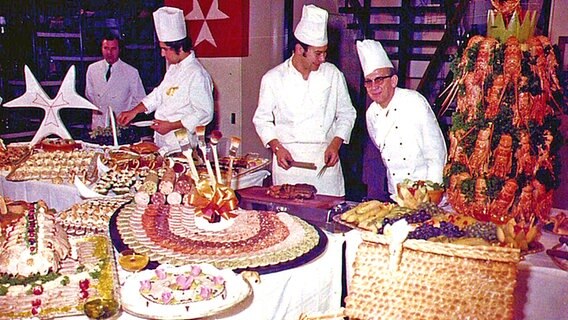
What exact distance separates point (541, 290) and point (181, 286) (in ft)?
3.48

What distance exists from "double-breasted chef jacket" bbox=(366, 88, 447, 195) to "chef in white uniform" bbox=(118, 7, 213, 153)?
1.39m

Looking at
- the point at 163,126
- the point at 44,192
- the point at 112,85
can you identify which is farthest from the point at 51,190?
the point at 112,85

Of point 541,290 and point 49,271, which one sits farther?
point 541,290

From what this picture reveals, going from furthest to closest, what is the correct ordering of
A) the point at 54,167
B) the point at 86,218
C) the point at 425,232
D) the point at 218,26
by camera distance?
the point at 218,26 → the point at 54,167 → the point at 86,218 → the point at 425,232

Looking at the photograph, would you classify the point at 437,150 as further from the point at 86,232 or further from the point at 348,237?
the point at 86,232

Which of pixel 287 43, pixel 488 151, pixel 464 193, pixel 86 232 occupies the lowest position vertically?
pixel 86 232

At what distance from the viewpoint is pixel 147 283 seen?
1389mm

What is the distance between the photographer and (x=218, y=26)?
4.79 m

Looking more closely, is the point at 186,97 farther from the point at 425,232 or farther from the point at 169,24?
the point at 425,232

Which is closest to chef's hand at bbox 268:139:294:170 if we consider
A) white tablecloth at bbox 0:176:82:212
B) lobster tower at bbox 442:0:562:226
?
white tablecloth at bbox 0:176:82:212

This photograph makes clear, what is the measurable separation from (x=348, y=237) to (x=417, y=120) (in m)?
1.05

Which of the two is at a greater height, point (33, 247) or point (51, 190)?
point (33, 247)

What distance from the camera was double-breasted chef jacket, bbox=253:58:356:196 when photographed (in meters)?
3.47

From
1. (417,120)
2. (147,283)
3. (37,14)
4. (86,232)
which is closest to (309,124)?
(417,120)
